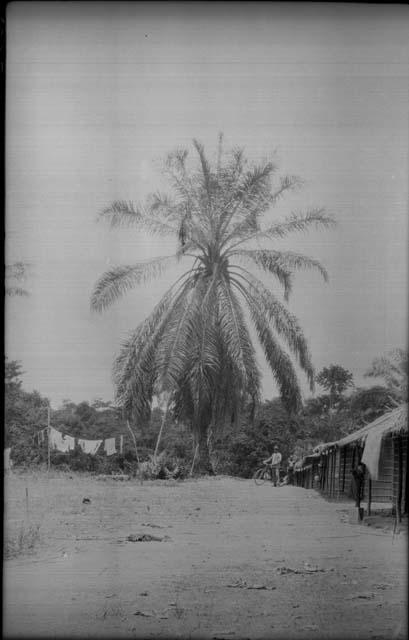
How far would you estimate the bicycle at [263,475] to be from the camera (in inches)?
168

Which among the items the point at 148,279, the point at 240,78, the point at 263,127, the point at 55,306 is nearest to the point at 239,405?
the point at 148,279

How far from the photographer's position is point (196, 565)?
413 centimetres

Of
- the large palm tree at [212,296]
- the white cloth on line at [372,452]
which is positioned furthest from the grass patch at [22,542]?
the white cloth on line at [372,452]

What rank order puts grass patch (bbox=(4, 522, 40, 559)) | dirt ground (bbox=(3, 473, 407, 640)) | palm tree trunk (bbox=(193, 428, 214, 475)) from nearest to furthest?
1. dirt ground (bbox=(3, 473, 407, 640))
2. grass patch (bbox=(4, 522, 40, 559))
3. palm tree trunk (bbox=(193, 428, 214, 475))

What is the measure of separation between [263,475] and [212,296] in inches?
40.6

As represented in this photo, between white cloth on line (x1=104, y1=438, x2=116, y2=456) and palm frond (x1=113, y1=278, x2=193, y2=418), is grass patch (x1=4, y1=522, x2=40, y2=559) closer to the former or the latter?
white cloth on line (x1=104, y1=438, x2=116, y2=456)

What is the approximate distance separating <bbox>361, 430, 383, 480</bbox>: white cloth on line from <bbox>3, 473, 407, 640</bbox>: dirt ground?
258 mm

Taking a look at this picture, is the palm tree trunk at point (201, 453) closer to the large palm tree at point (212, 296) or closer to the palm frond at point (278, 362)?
the large palm tree at point (212, 296)

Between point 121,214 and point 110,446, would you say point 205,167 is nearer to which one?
point 121,214

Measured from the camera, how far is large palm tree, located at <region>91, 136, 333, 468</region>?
14.0ft

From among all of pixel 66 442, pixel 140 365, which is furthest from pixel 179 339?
pixel 66 442

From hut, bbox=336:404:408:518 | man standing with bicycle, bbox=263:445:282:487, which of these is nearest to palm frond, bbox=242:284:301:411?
man standing with bicycle, bbox=263:445:282:487

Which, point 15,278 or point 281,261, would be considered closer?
point 15,278

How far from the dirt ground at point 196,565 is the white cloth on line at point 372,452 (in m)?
0.26
